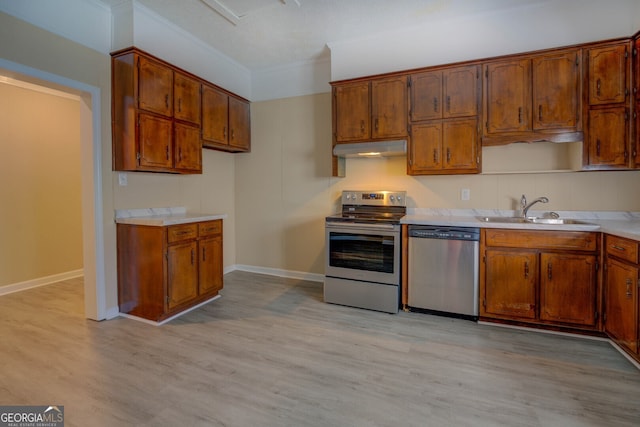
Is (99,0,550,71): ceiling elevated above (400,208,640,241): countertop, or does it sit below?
above

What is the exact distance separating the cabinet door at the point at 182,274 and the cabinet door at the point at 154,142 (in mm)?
856

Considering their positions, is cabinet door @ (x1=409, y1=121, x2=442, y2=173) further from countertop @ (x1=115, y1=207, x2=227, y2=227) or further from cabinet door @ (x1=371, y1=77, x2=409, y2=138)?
countertop @ (x1=115, y1=207, x2=227, y2=227)

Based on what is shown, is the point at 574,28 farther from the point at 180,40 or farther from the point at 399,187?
the point at 180,40

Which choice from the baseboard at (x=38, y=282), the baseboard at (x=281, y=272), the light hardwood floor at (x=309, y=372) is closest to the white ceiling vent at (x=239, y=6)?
the light hardwood floor at (x=309, y=372)

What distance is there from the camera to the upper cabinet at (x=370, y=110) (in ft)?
10.9

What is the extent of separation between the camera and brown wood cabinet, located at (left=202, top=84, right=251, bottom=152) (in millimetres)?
3723

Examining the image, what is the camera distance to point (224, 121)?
159 inches

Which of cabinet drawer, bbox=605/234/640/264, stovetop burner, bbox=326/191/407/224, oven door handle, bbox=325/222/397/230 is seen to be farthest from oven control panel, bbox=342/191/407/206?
cabinet drawer, bbox=605/234/640/264

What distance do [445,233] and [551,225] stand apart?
0.83 meters

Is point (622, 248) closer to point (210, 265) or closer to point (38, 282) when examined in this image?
point (210, 265)

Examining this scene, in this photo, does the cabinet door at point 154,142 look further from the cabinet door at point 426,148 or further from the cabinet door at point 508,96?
the cabinet door at point 508,96

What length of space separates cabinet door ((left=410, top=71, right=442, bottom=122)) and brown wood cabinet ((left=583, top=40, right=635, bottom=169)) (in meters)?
1.24

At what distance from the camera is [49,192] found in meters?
4.15

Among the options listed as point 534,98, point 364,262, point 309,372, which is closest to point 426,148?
point 534,98
